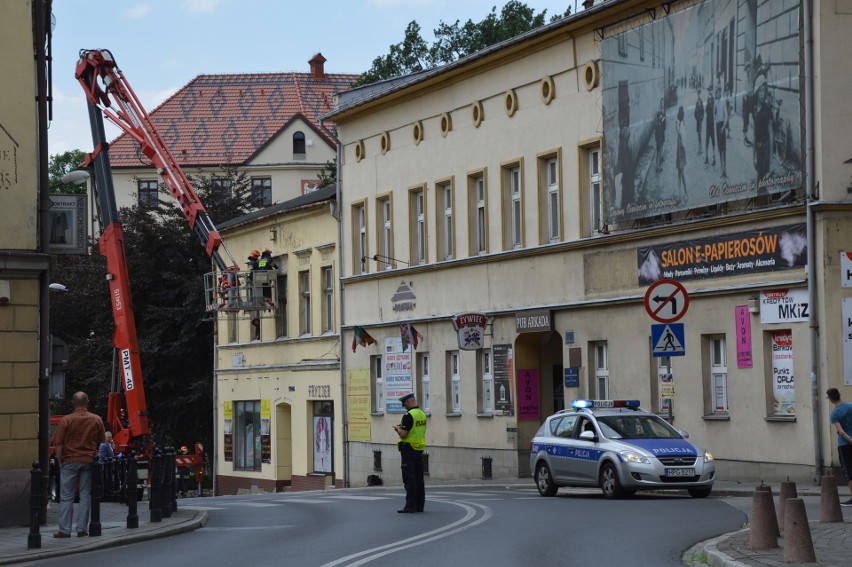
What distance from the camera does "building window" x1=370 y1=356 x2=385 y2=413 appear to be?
46750 millimetres

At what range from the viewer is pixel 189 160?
316 feet

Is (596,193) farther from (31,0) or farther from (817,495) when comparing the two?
(31,0)

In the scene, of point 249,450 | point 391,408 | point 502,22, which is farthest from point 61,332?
point 391,408

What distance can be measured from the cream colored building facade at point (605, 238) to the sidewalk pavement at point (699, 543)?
2632 mm

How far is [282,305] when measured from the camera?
5428 cm

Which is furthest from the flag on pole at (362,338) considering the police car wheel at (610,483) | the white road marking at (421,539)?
the white road marking at (421,539)

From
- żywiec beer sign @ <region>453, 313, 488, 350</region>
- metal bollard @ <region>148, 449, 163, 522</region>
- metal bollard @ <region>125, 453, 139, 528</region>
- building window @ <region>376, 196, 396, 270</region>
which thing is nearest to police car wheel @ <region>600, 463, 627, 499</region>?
metal bollard @ <region>148, 449, 163, 522</region>

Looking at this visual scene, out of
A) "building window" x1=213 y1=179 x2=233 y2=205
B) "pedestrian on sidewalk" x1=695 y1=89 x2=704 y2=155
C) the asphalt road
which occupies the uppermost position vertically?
"building window" x1=213 y1=179 x2=233 y2=205

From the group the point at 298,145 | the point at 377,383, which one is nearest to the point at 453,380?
the point at 377,383

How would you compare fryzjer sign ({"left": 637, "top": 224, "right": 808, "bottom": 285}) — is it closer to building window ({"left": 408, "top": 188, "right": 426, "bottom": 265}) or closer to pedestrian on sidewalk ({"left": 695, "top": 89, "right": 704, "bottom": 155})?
pedestrian on sidewalk ({"left": 695, "top": 89, "right": 704, "bottom": 155})

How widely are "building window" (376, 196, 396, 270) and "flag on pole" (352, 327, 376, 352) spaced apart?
6.13 feet

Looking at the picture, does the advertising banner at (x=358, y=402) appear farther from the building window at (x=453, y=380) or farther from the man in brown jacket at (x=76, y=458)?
the man in brown jacket at (x=76, y=458)

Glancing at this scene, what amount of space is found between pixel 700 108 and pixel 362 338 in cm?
1770

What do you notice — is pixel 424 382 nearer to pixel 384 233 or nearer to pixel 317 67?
pixel 384 233
